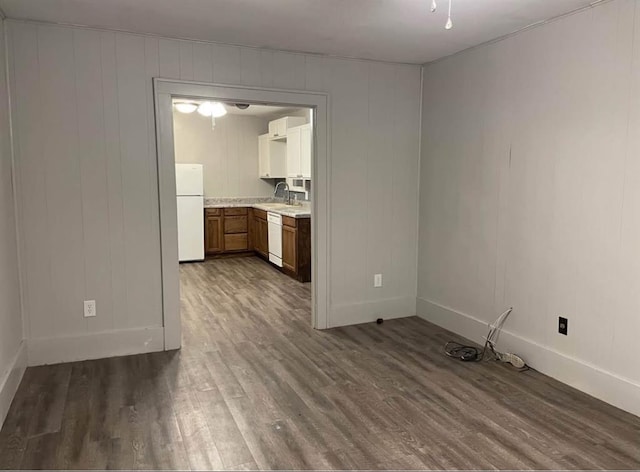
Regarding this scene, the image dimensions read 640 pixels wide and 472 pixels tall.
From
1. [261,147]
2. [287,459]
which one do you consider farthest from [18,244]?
[261,147]

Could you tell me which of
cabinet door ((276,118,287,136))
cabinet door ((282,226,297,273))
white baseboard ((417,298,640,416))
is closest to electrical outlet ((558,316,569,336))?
white baseboard ((417,298,640,416))

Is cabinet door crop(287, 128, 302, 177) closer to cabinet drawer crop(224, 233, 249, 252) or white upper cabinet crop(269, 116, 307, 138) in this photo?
white upper cabinet crop(269, 116, 307, 138)

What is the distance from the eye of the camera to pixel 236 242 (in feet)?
26.5

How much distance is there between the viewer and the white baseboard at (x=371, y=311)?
4434 millimetres

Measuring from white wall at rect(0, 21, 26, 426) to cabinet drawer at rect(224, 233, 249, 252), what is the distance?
4.70 m

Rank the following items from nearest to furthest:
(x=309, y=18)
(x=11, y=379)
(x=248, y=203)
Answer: (x=11, y=379) → (x=309, y=18) → (x=248, y=203)

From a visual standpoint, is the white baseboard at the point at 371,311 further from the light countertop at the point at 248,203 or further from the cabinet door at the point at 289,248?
the light countertop at the point at 248,203

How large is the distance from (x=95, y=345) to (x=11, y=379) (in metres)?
0.72

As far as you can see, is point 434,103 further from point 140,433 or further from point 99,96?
point 140,433

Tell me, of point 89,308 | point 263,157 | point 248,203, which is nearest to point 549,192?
point 89,308

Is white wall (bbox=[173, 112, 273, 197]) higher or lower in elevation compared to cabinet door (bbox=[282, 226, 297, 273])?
higher

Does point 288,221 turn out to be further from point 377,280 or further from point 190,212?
point 377,280

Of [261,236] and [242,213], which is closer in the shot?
[261,236]

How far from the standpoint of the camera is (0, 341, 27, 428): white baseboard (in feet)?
8.83
